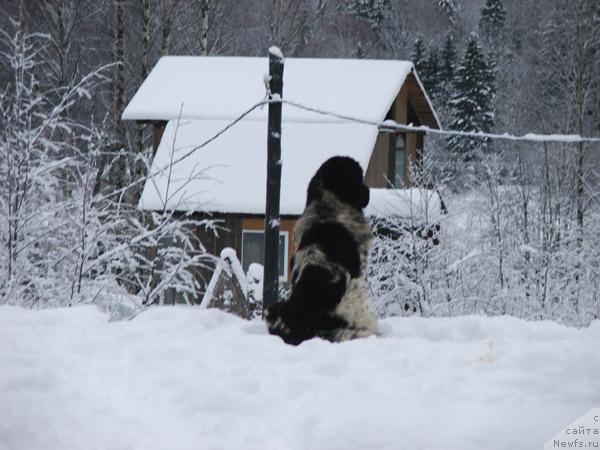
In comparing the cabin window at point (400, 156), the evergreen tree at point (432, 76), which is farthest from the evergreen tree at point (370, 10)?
the cabin window at point (400, 156)

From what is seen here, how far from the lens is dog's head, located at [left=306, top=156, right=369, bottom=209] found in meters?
5.76

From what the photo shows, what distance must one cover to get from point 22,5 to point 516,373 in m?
20.3

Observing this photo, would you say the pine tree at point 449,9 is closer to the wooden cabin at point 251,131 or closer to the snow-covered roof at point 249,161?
the wooden cabin at point 251,131

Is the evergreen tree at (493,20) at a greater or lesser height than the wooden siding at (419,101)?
greater

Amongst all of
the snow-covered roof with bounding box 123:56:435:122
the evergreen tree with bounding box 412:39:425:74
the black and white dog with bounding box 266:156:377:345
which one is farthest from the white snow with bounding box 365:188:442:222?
the evergreen tree with bounding box 412:39:425:74

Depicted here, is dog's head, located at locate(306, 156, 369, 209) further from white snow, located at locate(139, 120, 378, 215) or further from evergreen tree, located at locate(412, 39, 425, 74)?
evergreen tree, located at locate(412, 39, 425, 74)

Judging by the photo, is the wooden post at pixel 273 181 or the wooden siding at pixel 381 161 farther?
the wooden siding at pixel 381 161

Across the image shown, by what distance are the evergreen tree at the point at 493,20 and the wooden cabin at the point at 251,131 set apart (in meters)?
56.6

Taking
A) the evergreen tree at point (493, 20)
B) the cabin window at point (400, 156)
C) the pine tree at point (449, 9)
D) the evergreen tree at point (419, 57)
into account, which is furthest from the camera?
the pine tree at point (449, 9)

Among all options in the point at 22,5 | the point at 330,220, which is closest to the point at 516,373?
the point at 330,220

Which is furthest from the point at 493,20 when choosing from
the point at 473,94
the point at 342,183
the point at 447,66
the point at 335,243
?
the point at 335,243

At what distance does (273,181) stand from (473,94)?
47662 millimetres

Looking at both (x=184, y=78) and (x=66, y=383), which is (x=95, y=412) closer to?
(x=66, y=383)

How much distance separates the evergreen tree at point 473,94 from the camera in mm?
53188
